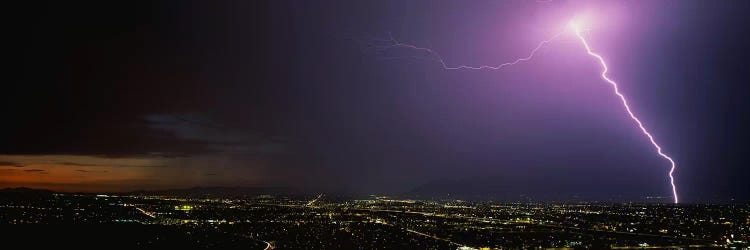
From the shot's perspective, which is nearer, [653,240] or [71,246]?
[71,246]

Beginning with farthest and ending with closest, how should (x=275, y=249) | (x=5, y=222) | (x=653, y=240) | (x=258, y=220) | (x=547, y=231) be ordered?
(x=258, y=220), (x=5, y=222), (x=547, y=231), (x=653, y=240), (x=275, y=249)

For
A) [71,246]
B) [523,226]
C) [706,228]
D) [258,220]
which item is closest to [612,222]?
[706,228]

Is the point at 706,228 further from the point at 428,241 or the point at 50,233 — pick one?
the point at 50,233

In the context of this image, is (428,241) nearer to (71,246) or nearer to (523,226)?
(523,226)

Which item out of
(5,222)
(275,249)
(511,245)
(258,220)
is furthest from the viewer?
(258,220)

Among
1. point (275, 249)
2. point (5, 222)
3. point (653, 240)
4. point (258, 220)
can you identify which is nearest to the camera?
point (275, 249)

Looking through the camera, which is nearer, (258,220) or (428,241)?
(428,241)

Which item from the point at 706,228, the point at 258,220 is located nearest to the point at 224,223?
the point at 258,220

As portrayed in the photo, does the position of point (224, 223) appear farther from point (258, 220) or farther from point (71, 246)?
point (71, 246)

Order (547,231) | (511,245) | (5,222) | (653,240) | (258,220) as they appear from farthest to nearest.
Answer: (258,220), (5,222), (547,231), (653,240), (511,245)
